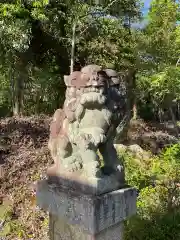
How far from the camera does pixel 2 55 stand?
1035 cm

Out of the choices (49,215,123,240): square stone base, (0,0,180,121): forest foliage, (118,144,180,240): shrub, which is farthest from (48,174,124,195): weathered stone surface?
(0,0,180,121): forest foliage

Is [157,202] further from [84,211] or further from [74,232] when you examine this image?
[84,211]

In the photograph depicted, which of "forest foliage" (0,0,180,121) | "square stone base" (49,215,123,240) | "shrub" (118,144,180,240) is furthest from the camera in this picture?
"forest foliage" (0,0,180,121)

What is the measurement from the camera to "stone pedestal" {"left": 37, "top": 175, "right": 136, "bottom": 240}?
85.7 inches

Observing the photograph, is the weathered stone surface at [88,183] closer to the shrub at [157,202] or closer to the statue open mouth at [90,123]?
the statue open mouth at [90,123]

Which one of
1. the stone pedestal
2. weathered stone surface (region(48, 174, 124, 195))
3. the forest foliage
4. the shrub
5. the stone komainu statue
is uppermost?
the forest foliage

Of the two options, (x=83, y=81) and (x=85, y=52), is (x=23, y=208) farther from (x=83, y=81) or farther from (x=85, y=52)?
(x=85, y=52)

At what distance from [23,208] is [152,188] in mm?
1951

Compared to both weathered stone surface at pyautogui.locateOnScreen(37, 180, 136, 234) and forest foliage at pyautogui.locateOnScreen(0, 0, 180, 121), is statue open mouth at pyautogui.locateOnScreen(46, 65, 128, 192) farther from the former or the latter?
forest foliage at pyautogui.locateOnScreen(0, 0, 180, 121)

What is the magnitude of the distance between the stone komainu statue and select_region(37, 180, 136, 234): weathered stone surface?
→ 155 millimetres

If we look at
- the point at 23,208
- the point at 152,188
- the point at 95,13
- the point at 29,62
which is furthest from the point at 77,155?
the point at 29,62

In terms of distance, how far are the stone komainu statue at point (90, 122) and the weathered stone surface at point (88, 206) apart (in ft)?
0.51

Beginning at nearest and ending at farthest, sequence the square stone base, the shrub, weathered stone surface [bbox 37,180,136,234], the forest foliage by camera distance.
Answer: weathered stone surface [bbox 37,180,136,234] → the square stone base → the shrub → the forest foliage

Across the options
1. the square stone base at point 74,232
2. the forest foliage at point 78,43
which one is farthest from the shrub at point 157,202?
the forest foliage at point 78,43
